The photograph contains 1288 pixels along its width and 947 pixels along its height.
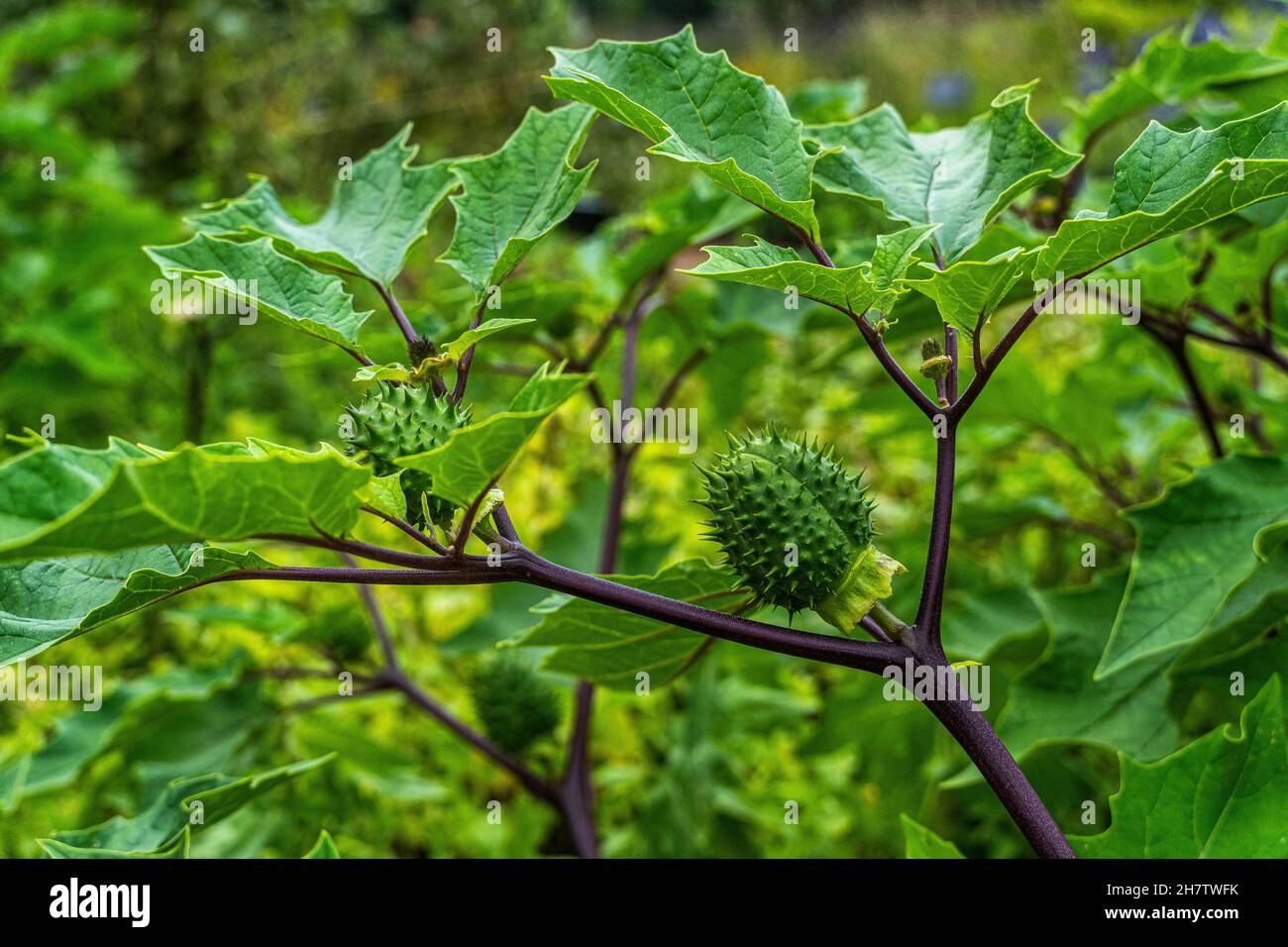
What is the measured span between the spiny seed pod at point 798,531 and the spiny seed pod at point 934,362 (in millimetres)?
103

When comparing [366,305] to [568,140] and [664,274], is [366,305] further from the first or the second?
[568,140]

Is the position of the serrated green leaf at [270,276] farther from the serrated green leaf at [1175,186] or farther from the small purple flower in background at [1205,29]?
the small purple flower in background at [1205,29]

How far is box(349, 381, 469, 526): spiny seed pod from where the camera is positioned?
73 cm

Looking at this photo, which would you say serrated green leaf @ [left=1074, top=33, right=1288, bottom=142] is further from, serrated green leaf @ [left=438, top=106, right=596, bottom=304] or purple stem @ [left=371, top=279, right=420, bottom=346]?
purple stem @ [left=371, top=279, right=420, bottom=346]

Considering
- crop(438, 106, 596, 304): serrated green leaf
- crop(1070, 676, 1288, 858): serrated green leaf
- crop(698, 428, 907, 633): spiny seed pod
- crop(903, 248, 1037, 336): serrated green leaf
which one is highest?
crop(438, 106, 596, 304): serrated green leaf

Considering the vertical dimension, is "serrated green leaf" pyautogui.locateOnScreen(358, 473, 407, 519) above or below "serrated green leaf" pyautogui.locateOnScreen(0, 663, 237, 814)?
above

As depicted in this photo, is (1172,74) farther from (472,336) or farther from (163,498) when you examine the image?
(163,498)

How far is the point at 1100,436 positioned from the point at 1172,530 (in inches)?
17.0

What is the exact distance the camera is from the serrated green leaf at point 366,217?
3.13 feet

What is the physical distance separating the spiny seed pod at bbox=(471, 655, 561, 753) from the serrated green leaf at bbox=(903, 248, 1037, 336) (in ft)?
3.07

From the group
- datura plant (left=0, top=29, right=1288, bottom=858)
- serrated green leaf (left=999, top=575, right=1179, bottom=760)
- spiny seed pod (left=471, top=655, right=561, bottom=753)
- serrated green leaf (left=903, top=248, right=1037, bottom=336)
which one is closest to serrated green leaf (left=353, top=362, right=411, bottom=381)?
datura plant (left=0, top=29, right=1288, bottom=858)

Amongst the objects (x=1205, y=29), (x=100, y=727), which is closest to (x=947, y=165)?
(x=100, y=727)

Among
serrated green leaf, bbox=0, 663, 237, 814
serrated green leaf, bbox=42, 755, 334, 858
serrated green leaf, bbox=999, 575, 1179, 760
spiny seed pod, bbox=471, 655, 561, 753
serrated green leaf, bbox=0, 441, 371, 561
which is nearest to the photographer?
serrated green leaf, bbox=0, 441, 371, 561

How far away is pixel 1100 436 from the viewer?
141cm
